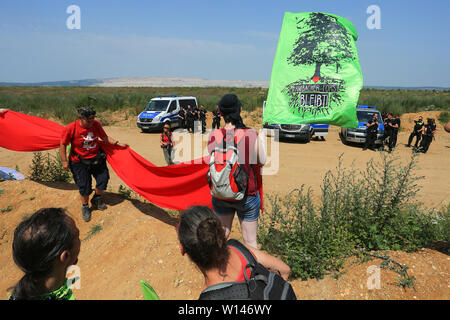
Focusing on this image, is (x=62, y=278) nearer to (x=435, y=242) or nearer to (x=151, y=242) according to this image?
(x=151, y=242)

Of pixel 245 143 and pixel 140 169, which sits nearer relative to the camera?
pixel 245 143

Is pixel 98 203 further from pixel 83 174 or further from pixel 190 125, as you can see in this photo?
pixel 190 125

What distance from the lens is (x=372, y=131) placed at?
12172 millimetres

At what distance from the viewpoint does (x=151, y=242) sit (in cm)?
409

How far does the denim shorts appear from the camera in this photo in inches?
103

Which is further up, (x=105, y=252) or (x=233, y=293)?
(x=233, y=293)

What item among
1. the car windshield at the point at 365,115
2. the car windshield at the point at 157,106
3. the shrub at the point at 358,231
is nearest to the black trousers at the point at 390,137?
the car windshield at the point at 365,115

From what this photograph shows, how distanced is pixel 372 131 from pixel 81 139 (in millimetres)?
12040

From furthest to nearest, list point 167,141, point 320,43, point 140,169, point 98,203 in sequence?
point 167,141 → point 98,203 → point 140,169 → point 320,43

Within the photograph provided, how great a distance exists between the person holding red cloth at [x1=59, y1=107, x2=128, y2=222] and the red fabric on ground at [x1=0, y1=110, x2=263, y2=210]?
31 centimetres

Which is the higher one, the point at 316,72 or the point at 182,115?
the point at 182,115

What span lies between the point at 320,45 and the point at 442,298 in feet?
10.2

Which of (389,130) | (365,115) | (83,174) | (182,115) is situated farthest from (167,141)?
(365,115)

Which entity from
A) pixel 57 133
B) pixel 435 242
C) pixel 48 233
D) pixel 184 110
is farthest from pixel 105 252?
pixel 184 110
